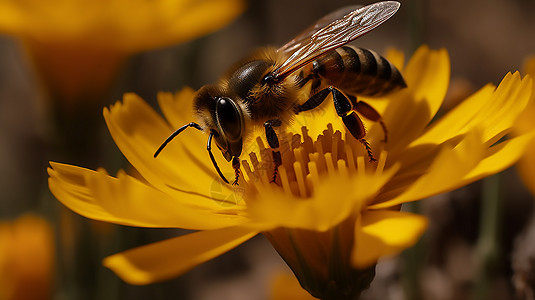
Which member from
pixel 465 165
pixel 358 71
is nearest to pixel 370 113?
pixel 358 71

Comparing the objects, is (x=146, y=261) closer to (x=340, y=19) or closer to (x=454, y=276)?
(x=340, y=19)

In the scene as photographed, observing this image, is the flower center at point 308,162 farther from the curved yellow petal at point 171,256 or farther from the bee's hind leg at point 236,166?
the curved yellow petal at point 171,256

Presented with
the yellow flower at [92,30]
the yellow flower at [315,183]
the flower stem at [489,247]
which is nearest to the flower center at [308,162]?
the yellow flower at [315,183]

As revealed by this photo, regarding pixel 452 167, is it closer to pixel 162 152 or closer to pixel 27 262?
pixel 162 152

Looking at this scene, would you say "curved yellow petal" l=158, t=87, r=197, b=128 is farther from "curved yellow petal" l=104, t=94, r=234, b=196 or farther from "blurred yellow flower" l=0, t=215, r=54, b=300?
"blurred yellow flower" l=0, t=215, r=54, b=300

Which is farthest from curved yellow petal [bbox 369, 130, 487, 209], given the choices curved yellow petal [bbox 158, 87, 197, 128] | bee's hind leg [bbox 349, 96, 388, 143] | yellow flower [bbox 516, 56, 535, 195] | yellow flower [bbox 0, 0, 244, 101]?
yellow flower [bbox 0, 0, 244, 101]

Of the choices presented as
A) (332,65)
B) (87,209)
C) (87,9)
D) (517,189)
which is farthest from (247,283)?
(87,209)
